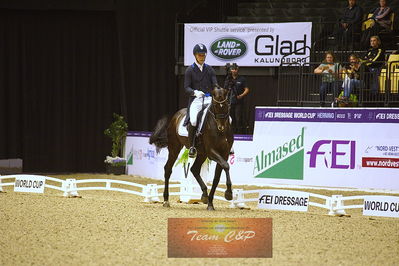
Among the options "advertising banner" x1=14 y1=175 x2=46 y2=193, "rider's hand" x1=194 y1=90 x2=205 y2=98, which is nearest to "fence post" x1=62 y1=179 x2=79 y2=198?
"advertising banner" x1=14 y1=175 x2=46 y2=193

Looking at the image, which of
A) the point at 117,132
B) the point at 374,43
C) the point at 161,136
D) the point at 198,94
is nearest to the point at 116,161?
the point at 117,132

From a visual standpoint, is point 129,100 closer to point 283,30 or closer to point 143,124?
point 143,124

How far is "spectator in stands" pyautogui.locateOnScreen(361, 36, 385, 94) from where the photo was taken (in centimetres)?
1802

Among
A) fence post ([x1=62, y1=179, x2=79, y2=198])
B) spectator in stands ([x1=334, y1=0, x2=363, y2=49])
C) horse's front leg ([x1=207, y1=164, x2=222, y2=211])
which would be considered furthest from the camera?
spectator in stands ([x1=334, y1=0, x2=363, y2=49])

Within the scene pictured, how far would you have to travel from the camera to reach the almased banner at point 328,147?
16719mm

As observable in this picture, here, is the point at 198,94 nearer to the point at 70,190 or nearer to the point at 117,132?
the point at 70,190

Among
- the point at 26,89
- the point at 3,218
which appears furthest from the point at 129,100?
the point at 3,218

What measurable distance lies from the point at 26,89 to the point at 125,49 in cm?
307

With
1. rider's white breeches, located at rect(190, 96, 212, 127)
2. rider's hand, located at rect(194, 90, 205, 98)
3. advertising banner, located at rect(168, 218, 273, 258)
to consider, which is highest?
rider's hand, located at rect(194, 90, 205, 98)

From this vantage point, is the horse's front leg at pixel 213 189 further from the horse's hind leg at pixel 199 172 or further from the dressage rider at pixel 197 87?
the dressage rider at pixel 197 87

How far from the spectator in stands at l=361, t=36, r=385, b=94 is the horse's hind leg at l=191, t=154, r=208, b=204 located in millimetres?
5838

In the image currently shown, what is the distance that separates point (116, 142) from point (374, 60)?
7.41 m

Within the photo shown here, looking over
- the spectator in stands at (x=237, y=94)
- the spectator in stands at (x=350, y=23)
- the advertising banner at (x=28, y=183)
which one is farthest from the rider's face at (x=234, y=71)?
the advertising banner at (x=28, y=183)

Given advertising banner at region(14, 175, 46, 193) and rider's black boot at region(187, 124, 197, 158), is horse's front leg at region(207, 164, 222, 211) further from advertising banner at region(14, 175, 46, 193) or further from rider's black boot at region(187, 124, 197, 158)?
advertising banner at region(14, 175, 46, 193)
